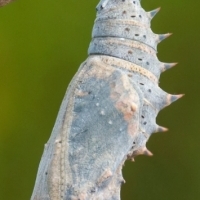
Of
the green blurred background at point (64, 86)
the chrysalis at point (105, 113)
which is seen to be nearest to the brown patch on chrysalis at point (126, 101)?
the chrysalis at point (105, 113)

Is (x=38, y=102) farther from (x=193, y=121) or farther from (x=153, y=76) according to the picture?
(x=153, y=76)

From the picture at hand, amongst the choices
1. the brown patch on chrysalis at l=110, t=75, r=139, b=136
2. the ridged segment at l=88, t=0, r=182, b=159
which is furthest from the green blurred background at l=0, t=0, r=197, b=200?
the brown patch on chrysalis at l=110, t=75, r=139, b=136

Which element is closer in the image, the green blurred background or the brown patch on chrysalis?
the brown patch on chrysalis

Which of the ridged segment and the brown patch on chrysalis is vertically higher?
the ridged segment

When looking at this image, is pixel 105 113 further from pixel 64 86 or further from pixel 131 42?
pixel 64 86

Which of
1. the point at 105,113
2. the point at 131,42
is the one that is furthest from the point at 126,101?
the point at 131,42

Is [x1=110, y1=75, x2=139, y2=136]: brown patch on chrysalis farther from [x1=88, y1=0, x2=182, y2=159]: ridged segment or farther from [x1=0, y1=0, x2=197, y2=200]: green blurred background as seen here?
[x1=0, y1=0, x2=197, y2=200]: green blurred background
